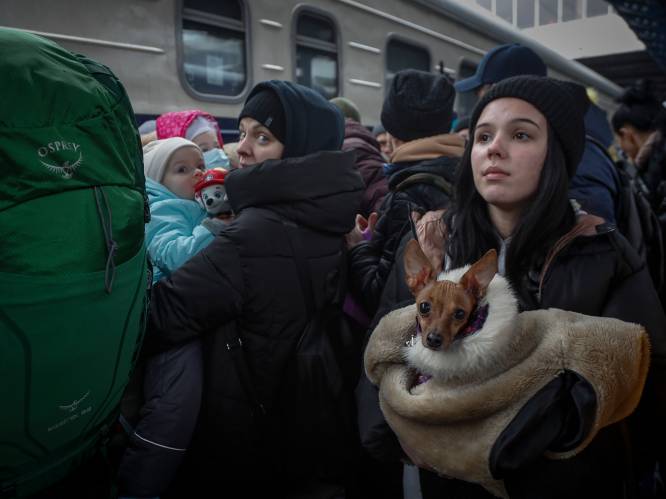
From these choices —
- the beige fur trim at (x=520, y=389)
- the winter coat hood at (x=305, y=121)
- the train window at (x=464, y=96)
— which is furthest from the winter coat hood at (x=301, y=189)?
the train window at (x=464, y=96)

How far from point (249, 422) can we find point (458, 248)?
866mm

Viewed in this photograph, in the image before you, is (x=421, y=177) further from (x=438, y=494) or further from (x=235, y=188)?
(x=438, y=494)

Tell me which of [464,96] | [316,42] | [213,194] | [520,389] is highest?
[316,42]

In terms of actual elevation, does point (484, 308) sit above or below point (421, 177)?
below

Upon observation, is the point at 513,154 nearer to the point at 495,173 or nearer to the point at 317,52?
the point at 495,173

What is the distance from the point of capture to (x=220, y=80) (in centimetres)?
372

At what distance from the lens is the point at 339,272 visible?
177 cm

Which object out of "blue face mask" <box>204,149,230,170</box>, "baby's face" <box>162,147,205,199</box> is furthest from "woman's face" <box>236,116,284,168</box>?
"blue face mask" <box>204,149,230,170</box>

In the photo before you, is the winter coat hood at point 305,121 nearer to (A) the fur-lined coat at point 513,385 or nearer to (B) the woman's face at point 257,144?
(B) the woman's face at point 257,144

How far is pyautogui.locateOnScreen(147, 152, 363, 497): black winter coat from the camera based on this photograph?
150 cm

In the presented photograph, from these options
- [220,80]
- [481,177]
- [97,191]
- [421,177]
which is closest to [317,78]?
[220,80]

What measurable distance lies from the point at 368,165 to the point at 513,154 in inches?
61.1

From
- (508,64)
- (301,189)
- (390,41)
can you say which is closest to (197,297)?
(301,189)

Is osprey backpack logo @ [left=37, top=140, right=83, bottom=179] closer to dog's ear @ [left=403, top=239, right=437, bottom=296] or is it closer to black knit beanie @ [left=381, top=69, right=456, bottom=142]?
dog's ear @ [left=403, top=239, right=437, bottom=296]
